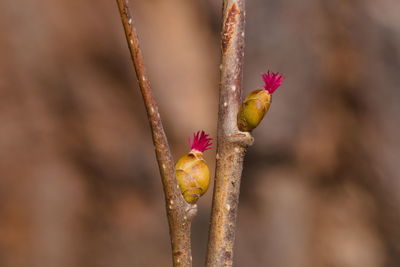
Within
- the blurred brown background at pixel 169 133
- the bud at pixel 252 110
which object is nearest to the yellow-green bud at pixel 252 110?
the bud at pixel 252 110

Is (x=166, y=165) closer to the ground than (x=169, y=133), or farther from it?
closer to the ground

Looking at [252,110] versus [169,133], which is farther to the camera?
[169,133]

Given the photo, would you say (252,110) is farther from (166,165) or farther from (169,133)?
(169,133)

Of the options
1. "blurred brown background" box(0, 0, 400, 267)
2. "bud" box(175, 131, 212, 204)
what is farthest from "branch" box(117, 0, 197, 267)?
"blurred brown background" box(0, 0, 400, 267)

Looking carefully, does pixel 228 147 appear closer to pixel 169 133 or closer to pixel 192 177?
pixel 192 177

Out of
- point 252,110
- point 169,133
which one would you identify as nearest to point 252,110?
point 252,110
